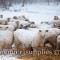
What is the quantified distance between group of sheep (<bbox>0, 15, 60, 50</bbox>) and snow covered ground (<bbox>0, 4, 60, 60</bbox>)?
0.25ft

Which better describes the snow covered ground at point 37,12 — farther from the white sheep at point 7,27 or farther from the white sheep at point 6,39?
the white sheep at point 6,39

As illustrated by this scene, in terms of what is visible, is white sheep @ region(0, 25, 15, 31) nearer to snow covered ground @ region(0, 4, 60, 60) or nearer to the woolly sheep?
snow covered ground @ region(0, 4, 60, 60)

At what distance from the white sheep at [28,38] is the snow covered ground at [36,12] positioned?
8.5 inches

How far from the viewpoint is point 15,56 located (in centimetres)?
321

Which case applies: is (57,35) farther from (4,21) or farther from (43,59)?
(4,21)

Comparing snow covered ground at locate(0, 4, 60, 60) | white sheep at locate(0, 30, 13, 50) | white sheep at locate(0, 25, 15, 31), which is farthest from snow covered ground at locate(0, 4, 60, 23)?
white sheep at locate(0, 30, 13, 50)

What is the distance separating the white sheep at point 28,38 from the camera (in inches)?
128

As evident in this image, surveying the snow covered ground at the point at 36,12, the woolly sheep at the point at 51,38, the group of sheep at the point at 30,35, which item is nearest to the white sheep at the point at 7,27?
the group of sheep at the point at 30,35

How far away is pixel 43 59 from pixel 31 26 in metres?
0.50

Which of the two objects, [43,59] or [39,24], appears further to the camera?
[39,24]

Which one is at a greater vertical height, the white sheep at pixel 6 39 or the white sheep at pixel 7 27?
the white sheep at pixel 7 27

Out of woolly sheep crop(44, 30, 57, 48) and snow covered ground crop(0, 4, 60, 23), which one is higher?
snow covered ground crop(0, 4, 60, 23)

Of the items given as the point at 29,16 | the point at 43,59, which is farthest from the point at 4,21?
the point at 43,59

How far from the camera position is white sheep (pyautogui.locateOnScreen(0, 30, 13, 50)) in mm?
3270
